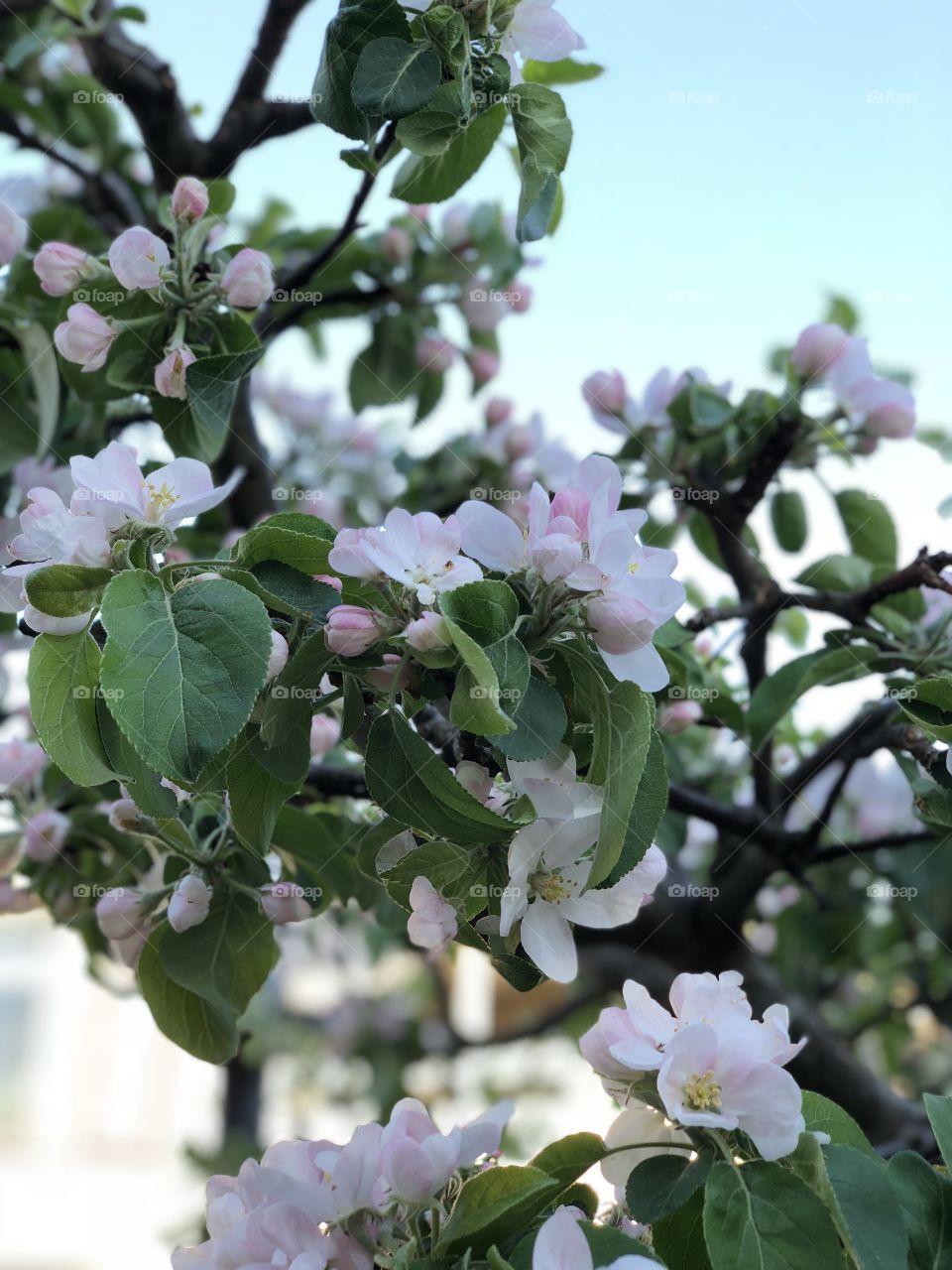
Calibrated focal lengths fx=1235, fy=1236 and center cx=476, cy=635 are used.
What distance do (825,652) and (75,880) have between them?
605 mm

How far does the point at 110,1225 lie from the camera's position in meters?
4.89

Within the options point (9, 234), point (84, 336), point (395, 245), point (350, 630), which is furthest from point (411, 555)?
point (395, 245)

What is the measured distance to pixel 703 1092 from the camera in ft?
1.62

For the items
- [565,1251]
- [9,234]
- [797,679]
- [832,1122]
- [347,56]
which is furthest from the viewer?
[9,234]

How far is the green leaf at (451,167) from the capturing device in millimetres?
792

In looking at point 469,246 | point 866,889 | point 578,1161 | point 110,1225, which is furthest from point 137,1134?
point 578,1161

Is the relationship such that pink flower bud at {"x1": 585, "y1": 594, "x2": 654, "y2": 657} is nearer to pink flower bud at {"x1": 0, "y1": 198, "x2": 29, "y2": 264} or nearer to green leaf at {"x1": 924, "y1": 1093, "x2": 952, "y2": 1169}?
green leaf at {"x1": 924, "y1": 1093, "x2": 952, "y2": 1169}

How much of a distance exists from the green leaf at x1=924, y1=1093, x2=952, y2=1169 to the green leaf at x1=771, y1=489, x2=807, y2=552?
2.04ft

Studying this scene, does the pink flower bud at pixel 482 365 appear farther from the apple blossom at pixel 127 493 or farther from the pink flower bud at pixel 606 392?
the apple blossom at pixel 127 493

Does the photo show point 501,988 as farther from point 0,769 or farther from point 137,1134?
point 137,1134

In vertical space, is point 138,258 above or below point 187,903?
above

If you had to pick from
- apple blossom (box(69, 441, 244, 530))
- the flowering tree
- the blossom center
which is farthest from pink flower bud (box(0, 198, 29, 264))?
the blossom center

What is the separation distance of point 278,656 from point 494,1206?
23cm

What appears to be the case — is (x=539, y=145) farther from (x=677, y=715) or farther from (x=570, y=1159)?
(x=570, y=1159)
